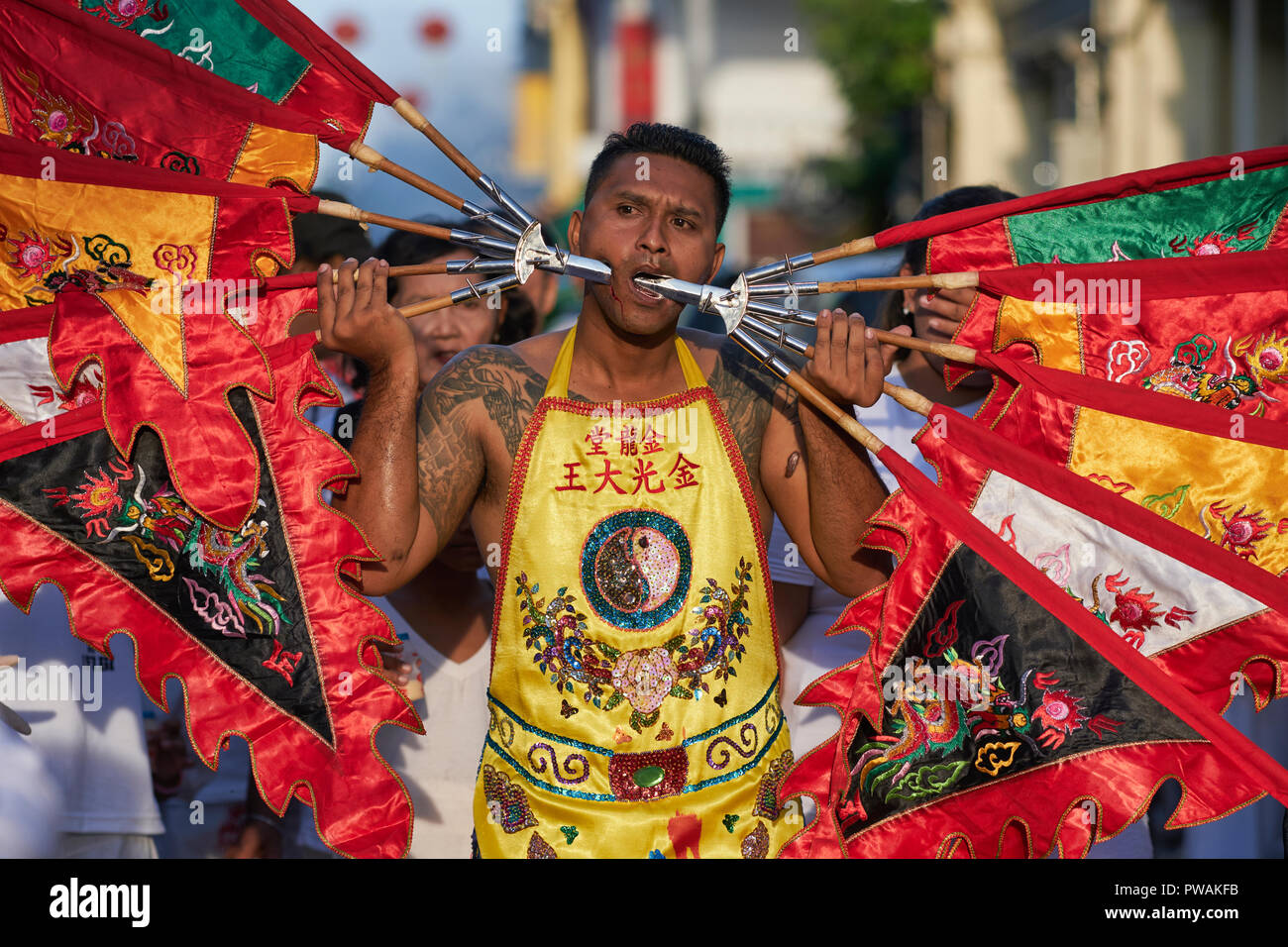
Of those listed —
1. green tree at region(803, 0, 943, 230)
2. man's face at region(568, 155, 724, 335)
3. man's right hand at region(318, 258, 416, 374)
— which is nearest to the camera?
man's right hand at region(318, 258, 416, 374)

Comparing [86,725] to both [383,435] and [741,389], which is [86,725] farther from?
[741,389]

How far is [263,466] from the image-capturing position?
2.72m

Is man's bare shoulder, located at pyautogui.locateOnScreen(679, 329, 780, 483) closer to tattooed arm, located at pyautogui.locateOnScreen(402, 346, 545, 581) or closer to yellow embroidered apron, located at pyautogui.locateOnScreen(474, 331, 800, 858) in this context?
yellow embroidered apron, located at pyautogui.locateOnScreen(474, 331, 800, 858)

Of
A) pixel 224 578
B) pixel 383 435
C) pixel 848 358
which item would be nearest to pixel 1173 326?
pixel 848 358

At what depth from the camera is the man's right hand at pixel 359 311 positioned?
2656mm

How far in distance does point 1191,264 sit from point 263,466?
1997 mm

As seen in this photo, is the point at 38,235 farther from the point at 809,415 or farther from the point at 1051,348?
the point at 1051,348

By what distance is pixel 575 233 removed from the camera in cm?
312

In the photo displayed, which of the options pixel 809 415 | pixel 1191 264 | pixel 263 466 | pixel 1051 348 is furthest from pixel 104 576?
pixel 1191 264

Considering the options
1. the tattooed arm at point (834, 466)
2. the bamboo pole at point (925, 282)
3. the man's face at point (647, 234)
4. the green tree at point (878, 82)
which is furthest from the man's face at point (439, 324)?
the green tree at point (878, 82)

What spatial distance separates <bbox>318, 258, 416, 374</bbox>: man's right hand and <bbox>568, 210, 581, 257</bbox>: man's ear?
1.75 ft

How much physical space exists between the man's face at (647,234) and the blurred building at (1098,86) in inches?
284

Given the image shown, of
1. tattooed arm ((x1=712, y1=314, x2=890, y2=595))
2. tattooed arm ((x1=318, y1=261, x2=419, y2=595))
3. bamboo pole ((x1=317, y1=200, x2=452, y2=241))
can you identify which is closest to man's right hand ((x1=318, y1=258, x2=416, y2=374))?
tattooed arm ((x1=318, y1=261, x2=419, y2=595))

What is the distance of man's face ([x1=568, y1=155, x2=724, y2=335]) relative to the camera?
287 cm
